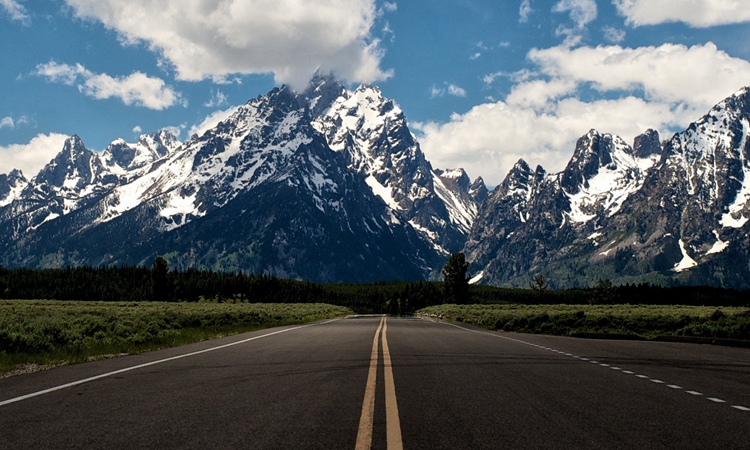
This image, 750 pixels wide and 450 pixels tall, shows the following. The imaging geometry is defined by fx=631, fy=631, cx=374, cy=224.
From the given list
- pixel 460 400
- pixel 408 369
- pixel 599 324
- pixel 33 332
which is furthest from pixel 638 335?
pixel 33 332

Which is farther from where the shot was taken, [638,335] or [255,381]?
[638,335]

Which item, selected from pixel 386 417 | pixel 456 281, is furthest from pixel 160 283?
pixel 386 417

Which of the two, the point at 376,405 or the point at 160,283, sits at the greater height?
the point at 160,283

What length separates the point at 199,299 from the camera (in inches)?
7840

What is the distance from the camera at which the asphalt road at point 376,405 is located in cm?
750

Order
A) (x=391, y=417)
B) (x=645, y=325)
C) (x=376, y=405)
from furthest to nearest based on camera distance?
(x=645, y=325), (x=376, y=405), (x=391, y=417)

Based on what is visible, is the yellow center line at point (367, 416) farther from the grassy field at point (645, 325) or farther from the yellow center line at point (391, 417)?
the grassy field at point (645, 325)

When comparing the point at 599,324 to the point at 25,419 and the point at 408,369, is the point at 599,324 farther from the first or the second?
the point at 25,419

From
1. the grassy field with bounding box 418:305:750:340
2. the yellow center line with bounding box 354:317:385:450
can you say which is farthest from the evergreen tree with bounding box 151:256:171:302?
the yellow center line with bounding box 354:317:385:450

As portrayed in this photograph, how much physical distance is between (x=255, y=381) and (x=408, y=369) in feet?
13.6

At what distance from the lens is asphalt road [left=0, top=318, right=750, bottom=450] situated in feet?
24.6

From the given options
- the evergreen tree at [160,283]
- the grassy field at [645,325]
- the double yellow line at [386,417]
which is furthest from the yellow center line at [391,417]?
the evergreen tree at [160,283]

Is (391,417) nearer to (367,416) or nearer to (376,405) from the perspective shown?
(367,416)

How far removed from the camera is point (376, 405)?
988 cm
